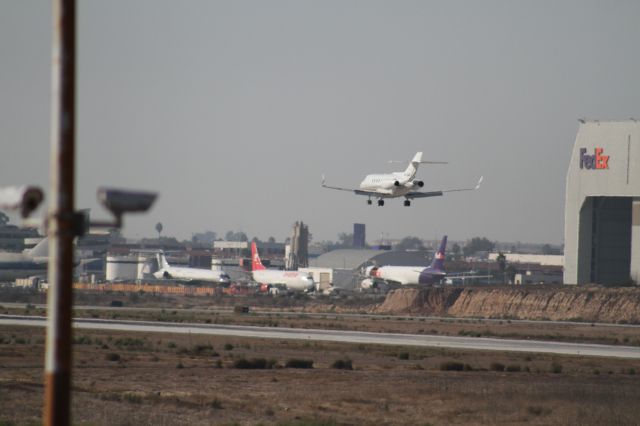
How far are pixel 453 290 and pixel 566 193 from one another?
24108 mm

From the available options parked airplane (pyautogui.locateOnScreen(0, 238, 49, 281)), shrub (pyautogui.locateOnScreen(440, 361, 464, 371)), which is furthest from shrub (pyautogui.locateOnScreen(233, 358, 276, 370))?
parked airplane (pyautogui.locateOnScreen(0, 238, 49, 281))

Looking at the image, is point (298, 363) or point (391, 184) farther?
point (391, 184)

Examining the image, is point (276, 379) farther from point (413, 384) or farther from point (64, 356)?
point (64, 356)

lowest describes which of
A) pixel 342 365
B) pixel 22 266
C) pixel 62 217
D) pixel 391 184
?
pixel 342 365

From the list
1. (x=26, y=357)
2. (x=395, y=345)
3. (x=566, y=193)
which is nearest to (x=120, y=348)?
(x=26, y=357)

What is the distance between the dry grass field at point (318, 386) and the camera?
38.4 meters

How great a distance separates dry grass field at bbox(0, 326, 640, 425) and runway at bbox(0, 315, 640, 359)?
603 cm

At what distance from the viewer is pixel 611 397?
44625 mm

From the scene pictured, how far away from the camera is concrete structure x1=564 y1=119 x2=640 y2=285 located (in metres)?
142

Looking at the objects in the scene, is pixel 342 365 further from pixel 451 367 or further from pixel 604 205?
pixel 604 205

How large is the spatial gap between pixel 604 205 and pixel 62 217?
143 meters

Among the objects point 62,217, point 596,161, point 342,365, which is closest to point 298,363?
point 342,365

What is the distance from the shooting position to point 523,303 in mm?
148000

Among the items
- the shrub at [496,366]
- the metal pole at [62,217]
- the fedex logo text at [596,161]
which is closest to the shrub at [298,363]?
the shrub at [496,366]
